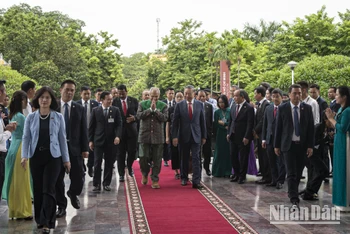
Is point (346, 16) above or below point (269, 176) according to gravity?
above

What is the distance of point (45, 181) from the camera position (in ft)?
19.1

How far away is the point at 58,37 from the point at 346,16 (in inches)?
796

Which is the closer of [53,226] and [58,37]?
[53,226]

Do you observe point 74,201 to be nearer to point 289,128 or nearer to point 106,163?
point 106,163

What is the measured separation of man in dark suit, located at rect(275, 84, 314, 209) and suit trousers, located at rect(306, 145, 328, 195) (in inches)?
16.7

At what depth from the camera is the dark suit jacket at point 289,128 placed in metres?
7.46

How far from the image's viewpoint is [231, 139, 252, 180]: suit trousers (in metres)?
9.91

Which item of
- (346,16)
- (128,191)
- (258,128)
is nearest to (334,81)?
(346,16)

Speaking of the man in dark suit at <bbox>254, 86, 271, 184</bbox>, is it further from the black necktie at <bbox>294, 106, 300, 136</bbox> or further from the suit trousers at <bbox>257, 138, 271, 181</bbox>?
the black necktie at <bbox>294, 106, 300, 136</bbox>

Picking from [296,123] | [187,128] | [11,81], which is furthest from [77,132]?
[11,81]

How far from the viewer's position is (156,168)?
30.5 feet

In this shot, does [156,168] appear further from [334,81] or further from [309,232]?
[334,81]

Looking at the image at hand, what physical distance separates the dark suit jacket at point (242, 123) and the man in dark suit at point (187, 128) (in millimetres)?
749

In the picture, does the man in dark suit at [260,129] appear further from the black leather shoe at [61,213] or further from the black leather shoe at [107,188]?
the black leather shoe at [61,213]
